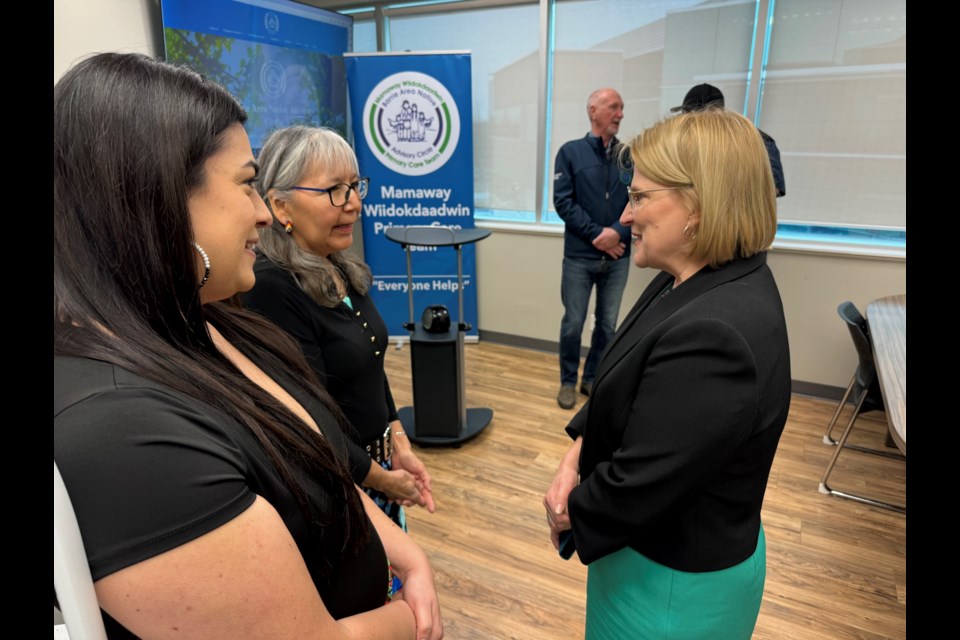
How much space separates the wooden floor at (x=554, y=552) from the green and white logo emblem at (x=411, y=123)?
2023 millimetres

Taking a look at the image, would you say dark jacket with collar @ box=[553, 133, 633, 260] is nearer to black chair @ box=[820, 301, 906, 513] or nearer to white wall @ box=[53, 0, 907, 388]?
white wall @ box=[53, 0, 907, 388]

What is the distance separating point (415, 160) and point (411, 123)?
270 mm

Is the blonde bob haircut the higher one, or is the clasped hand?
the blonde bob haircut

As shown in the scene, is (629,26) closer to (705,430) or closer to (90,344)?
(705,430)

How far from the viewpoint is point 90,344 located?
0.54 metres

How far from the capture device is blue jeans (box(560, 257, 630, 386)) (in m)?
3.53

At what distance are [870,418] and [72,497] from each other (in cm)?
400

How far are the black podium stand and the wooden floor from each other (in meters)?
0.11

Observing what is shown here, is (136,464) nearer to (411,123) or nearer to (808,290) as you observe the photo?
(808,290)

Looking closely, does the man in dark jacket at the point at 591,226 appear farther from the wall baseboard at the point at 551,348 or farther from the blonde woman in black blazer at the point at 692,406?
the blonde woman in black blazer at the point at 692,406

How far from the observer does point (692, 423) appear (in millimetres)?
950

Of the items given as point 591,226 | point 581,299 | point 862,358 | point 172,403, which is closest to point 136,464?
point 172,403

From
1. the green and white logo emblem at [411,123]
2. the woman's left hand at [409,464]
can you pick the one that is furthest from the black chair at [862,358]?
the green and white logo emblem at [411,123]

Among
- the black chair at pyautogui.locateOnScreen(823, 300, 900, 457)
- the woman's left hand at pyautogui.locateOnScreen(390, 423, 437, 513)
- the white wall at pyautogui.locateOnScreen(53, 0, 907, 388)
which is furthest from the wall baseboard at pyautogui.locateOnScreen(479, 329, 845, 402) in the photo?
the woman's left hand at pyautogui.locateOnScreen(390, 423, 437, 513)
